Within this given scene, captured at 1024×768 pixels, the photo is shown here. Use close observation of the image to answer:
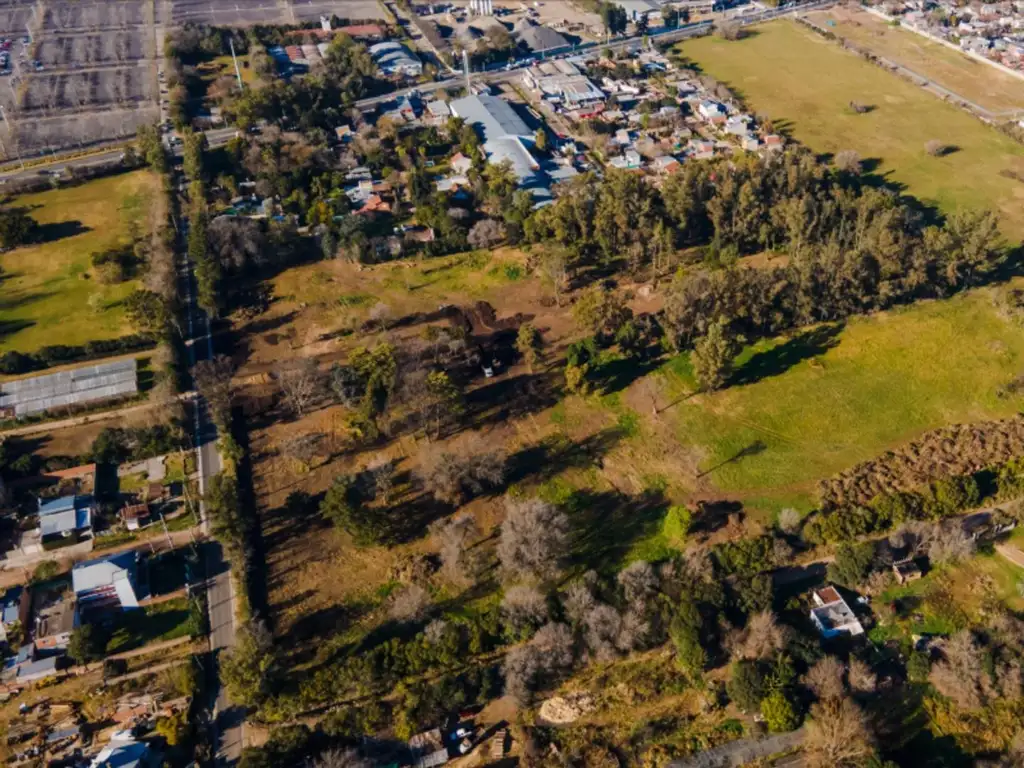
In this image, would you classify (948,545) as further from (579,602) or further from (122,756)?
(122,756)

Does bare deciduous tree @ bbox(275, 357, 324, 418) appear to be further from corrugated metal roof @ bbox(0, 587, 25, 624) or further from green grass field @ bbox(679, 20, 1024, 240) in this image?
green grass field @ bbox(679, 20, 1024, 240)

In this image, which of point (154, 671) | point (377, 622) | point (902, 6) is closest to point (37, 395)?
point (154, 671)

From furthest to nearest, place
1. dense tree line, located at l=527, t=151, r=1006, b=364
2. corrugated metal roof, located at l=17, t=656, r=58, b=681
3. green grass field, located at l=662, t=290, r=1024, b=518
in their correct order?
1. dense tree line, located at l=527, t=151, r=1006, b=364
2. green grass field, located at l=662, t=290, r=1024, b=518
3. corrugated metal roof, located at l=17, t=656, r=58, b=681

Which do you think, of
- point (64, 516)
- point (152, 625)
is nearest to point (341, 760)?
point (152, 625)

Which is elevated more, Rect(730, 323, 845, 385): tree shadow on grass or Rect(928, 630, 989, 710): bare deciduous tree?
Rect(730, 323, 845, 385): tree shadow on grass

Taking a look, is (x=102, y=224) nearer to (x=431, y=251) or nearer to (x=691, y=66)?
(x=431, y=251)

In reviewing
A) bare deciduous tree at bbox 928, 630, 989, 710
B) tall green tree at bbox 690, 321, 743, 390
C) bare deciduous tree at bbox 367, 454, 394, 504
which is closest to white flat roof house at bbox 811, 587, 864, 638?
bare deciduous tree at bbox 928, 630, 989, 710

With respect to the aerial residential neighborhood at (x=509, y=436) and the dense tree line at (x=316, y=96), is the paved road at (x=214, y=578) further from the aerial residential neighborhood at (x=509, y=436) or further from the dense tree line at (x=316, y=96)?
the dense tree line at (x=316, y=96)
